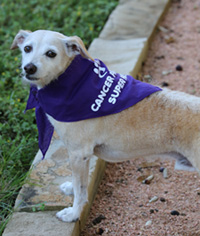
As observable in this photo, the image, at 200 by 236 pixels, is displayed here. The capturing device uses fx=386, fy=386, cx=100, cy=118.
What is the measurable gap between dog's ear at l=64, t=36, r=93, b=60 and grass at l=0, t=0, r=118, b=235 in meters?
1.28

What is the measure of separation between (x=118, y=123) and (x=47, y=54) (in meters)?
0.75

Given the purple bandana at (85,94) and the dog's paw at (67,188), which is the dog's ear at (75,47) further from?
the dog's paw at (67,188)

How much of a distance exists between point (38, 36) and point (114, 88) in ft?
2.28

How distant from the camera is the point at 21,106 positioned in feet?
14.5

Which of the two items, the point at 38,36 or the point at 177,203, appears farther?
the point at 177,203

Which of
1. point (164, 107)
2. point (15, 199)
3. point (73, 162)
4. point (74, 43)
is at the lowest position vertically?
point (15, 199)

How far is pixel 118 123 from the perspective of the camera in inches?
117

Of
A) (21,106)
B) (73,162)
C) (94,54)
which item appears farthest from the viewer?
(94,54)

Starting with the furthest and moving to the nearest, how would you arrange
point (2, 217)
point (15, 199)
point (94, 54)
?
point (94, 54), point (15, 199), point (2, 217)

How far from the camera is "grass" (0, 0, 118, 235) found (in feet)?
12.0

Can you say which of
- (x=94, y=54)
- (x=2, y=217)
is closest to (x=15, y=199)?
(x=2, y=217)

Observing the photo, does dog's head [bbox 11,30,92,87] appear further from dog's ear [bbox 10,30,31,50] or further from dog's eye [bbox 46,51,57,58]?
dog's ear [bbox 10,30,31,50]

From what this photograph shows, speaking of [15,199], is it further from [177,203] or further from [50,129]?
[177,203]

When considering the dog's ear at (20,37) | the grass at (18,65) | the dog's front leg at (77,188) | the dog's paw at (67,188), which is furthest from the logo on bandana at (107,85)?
the grass at (18,65)
